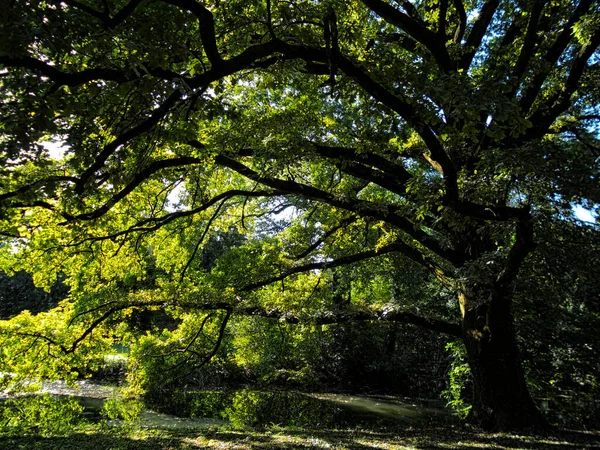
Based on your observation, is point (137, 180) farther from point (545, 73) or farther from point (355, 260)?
point (545, 73)

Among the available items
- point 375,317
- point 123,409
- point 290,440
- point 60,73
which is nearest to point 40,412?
point 123,409

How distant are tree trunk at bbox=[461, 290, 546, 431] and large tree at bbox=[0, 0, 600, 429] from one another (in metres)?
0.04

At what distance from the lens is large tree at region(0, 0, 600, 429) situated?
363cm

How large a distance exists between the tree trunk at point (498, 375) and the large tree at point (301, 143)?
4 cm

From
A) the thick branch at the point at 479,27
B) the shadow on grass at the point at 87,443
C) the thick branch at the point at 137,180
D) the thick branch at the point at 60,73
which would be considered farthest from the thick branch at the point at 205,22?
the thick branch at the point at 479,27

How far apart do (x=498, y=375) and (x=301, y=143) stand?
5989 mm

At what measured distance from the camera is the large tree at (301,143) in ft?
11.9

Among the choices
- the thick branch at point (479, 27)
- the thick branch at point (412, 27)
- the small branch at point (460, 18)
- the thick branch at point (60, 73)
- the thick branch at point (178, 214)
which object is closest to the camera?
the thick branch at point (60, 73)

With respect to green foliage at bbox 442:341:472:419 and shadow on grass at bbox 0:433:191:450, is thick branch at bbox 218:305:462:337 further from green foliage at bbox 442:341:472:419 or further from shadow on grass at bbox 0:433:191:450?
shadow on grass at bbox 0:433:191:450

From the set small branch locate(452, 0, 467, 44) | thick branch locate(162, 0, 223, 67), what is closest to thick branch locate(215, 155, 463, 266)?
small branch locate(452, 0, 467, 44)

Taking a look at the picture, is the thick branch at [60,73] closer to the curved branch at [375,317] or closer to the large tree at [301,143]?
the large tree at [301,143]

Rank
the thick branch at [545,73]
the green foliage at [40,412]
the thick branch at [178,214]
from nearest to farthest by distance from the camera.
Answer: the thick branch at [545,73] → the thick branch at [178,214] → the green foliage at [40,412]

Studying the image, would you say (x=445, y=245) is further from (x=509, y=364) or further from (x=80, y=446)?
(x=80, y=446)

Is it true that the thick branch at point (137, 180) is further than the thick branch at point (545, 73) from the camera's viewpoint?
No
